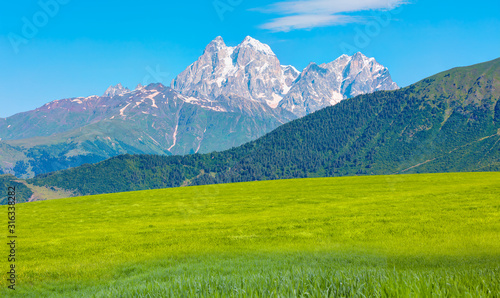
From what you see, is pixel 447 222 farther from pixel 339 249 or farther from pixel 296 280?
pixel 296 280

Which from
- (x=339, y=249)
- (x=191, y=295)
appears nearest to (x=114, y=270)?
(x=339, y=249)

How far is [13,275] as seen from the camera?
17609mm

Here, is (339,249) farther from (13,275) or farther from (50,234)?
(50,234)

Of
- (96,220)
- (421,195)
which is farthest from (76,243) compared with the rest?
(421,195)

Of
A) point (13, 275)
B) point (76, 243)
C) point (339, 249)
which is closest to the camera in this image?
point (13, 275)

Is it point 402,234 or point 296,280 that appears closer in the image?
point 296,280

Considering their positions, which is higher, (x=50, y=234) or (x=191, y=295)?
(x=191, y=295)

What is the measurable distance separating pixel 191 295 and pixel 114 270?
13545mm

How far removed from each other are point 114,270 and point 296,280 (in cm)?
1386

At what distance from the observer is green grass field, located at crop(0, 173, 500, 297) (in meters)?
6.82

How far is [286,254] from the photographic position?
19359mm

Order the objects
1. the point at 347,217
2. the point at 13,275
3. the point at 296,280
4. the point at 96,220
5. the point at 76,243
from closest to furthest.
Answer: the point at 296,280, the point at 13,275, the point at 76,243, the point at 347,217, the point at 96,220

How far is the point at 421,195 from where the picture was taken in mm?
45188

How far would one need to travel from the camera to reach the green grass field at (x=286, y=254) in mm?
6824
